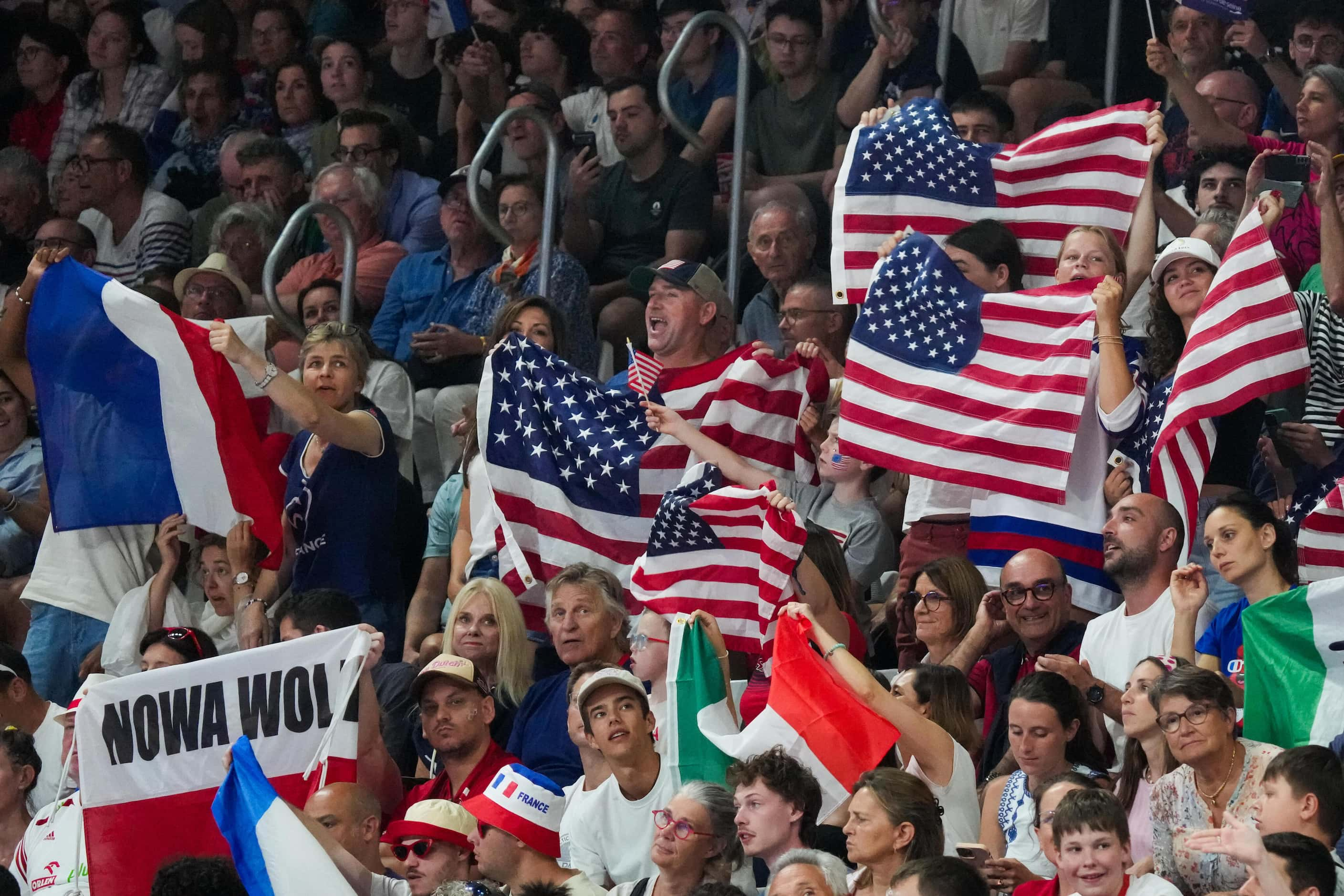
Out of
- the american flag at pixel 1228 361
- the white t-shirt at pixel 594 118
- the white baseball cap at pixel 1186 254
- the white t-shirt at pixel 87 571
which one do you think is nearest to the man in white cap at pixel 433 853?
the american flag at pixel 1228 361

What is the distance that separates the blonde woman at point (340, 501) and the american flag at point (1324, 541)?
3.69 m

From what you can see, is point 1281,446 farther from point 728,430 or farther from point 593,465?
point 593,465

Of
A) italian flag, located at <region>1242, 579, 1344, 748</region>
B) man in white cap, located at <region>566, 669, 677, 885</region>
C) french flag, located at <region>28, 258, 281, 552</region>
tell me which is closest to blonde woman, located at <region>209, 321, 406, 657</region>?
french flag, located at <region>28, 258, 281, 552</region>

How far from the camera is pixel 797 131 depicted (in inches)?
448

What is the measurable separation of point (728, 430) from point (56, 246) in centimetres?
477

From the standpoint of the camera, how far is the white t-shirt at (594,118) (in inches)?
478

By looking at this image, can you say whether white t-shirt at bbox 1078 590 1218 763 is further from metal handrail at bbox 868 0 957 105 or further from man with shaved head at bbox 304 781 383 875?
metal handrail at bbox 868 0 957 105

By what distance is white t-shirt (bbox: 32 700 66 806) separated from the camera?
9.59 meters

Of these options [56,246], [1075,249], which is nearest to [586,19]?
[56,246]

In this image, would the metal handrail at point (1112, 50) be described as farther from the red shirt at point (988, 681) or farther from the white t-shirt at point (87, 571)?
the white t-shirt at point (87, 571)

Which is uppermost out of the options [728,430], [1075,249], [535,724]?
[1075,249]

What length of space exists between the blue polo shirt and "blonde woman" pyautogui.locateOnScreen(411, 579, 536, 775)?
2624 millimetres

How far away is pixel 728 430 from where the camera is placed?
9.33 metres

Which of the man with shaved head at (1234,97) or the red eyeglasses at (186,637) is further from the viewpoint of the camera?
the man with shaved head at (1234,97)
